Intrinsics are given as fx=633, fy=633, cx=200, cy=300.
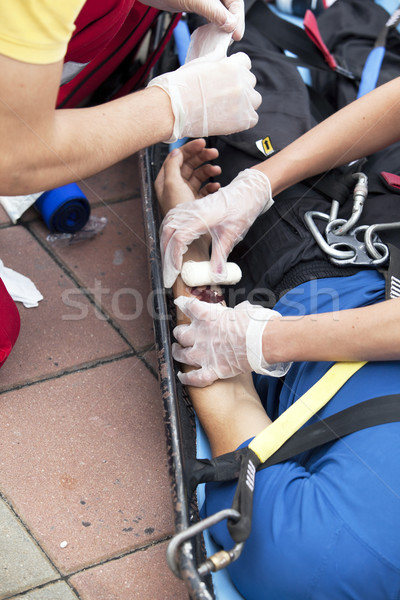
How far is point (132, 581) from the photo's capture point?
1580mm

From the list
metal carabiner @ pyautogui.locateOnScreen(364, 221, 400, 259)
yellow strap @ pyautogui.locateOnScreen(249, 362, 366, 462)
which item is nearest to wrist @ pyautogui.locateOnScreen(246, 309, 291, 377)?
yellow strap @ pyautogui.locateOnScreen(249, 362, 366, 462)

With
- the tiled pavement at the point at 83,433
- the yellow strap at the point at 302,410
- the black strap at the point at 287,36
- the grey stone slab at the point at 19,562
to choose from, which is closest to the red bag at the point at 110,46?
the black strap at the point at 287,36

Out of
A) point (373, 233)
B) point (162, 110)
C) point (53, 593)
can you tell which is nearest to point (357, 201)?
point (373, 233)

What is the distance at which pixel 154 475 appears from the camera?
1.81 m

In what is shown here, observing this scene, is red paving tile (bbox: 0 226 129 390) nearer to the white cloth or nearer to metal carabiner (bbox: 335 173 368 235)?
the white cloth

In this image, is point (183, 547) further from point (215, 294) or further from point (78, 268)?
point (78, 268)

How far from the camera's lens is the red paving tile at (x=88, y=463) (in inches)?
65.3

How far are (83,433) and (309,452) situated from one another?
70 centimetres

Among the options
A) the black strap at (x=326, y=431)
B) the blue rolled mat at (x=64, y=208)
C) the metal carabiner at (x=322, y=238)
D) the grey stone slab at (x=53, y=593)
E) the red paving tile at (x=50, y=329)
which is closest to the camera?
the black strap at (x=326, y=431)

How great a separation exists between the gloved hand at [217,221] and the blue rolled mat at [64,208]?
0.67 meters

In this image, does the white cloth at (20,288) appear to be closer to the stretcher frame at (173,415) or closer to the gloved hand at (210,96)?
the stretcher frame at (173,415)

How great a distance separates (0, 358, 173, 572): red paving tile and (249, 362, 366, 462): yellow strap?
444 millimetres

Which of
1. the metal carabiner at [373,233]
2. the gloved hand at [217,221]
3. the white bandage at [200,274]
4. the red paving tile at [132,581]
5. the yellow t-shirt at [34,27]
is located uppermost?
the yellow t-shirt at [34,27]

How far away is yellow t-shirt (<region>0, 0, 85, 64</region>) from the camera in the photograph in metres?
1.24
